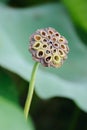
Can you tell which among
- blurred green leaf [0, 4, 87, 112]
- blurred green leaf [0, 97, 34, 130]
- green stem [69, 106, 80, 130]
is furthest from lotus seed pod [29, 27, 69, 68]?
green stem [69, 106, 80, 130]

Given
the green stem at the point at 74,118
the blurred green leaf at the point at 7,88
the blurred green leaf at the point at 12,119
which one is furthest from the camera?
the green stem at the point at 74,118

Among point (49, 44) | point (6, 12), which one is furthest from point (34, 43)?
point (6, 12)

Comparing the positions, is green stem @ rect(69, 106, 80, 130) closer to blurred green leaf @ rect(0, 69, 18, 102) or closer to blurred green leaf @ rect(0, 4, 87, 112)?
blurred green leaf @ rect(0, 4, 87, 112)

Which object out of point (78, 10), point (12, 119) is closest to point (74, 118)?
point (78, 10)

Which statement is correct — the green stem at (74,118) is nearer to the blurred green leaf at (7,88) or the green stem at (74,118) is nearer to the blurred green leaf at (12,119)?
the blurred green leaf at (7,88)

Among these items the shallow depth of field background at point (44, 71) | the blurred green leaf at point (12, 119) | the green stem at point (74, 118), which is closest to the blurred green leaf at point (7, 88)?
the shallow depth of field background at point (44, 71)
